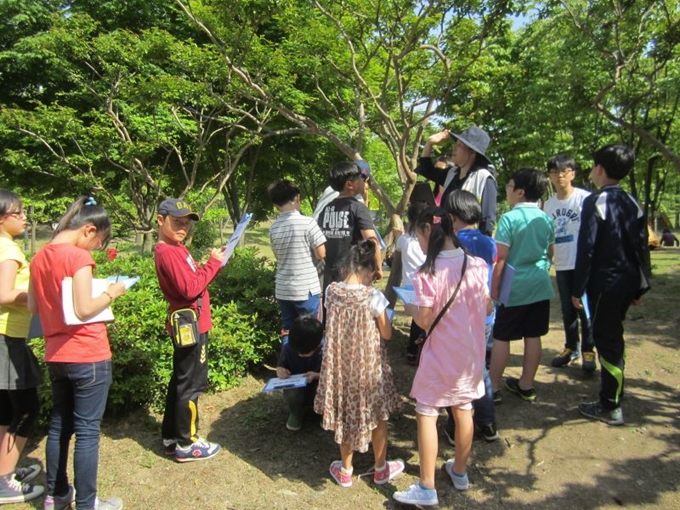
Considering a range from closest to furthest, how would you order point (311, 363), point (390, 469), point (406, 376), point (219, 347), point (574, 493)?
point (574, 493), point (390, 469), point (311, 363), point (219, 347), point (406, 376)

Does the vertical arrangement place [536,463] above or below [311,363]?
below

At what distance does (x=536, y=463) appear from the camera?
9.68ft

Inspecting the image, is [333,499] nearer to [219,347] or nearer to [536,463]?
[536,463]

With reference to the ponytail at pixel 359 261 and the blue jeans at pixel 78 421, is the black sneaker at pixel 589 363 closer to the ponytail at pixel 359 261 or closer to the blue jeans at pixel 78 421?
the ponytail at pixel 359 261

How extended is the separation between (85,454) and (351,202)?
2419mm

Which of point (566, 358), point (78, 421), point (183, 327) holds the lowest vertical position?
point (566, 358)

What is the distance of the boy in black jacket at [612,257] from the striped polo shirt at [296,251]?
2.01m

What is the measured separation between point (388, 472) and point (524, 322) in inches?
63.9

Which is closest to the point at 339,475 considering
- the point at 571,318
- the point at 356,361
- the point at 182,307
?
the point at 356,361

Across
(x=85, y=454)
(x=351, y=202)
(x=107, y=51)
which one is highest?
(x=107, y=51)

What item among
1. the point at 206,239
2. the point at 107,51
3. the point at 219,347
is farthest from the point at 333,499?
the point at 206,239

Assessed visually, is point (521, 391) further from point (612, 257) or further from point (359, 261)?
point (359, 261)

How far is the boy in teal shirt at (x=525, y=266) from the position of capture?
11.0 ft

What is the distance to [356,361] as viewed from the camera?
265 cm
